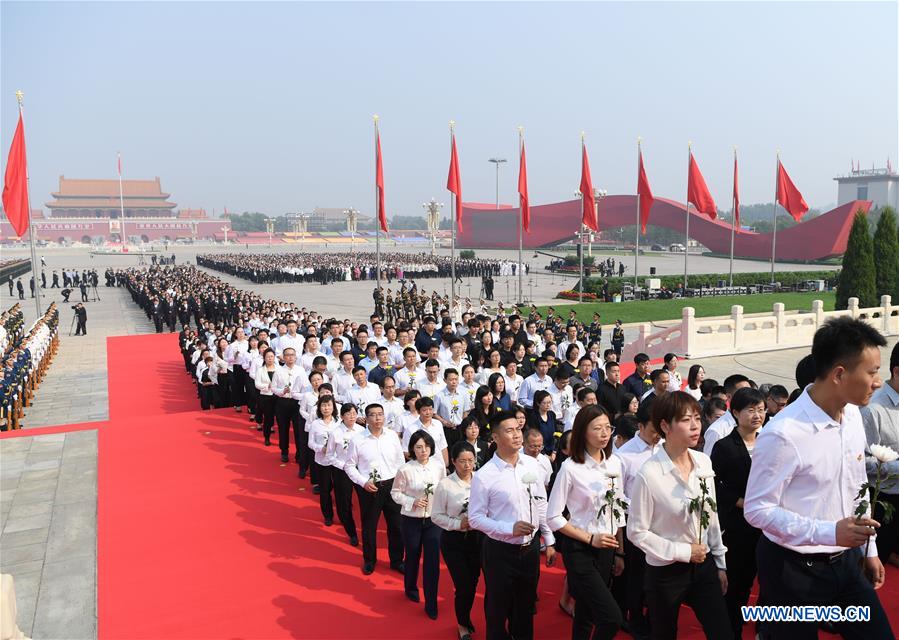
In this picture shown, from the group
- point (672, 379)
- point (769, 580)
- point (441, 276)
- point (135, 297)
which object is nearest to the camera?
point (769, 580)

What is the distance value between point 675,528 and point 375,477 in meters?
2.88

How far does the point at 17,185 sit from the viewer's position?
1599 cm

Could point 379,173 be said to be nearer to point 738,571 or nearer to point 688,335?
point 688,335

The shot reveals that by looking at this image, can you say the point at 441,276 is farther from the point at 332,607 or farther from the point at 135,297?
the point at 332,607

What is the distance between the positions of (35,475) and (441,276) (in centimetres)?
3801

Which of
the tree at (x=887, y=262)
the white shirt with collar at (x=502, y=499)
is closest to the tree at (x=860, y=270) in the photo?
the tree at (x=887, y=262)

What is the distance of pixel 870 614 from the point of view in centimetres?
265

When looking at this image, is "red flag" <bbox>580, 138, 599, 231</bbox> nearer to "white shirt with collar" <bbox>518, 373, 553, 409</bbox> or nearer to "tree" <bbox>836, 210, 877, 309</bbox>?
"tree" <bbox>836, 210, 877, 309</bbox>

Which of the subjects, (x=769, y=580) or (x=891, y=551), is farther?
(x=891, y=551)

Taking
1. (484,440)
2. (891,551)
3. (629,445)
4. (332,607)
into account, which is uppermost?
(629,445)

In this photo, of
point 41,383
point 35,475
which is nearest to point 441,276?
point 41,383

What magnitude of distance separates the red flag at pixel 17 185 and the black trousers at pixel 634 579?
1633 cm

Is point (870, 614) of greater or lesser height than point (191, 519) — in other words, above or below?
above

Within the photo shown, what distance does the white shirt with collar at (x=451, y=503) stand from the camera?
4.37m
